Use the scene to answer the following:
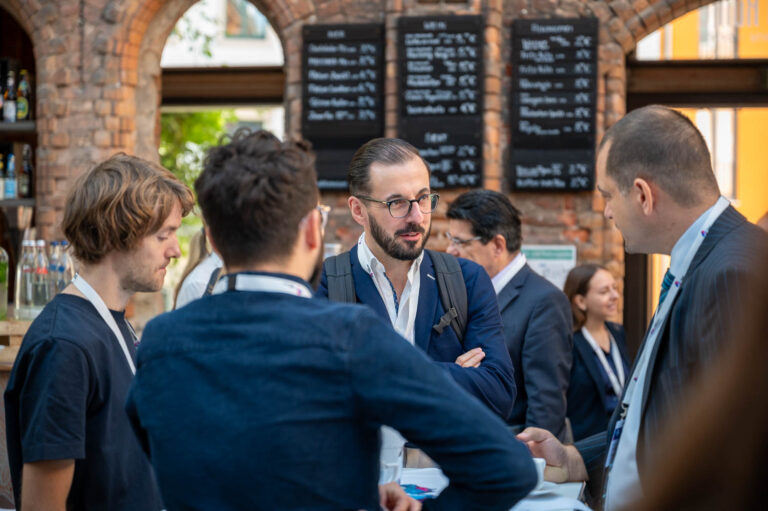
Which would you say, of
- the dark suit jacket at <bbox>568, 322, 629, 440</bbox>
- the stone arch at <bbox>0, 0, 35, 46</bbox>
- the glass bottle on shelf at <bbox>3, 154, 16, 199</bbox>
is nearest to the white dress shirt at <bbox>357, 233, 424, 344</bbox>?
the dark suit jacket at <bbox>568, 322, 629, 440</bbox>

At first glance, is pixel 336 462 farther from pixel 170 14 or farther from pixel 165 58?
pixel 165 58

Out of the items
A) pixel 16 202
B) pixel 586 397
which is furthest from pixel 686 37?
pixel 16 202

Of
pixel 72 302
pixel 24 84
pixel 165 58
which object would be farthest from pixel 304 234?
pixel 165 58

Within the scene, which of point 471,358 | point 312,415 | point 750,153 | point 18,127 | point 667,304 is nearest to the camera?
point 312,415

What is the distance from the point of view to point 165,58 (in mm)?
19203

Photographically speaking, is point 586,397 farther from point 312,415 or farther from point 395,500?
point 312,415

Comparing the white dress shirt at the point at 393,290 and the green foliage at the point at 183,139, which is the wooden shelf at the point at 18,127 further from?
the white dress shirt at the point at 393,290

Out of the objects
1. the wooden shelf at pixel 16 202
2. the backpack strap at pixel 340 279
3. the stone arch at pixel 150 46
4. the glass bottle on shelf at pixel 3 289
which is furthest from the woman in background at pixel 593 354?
the wooden shelf at pixel 16 202

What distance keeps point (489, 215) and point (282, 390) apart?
2.42m

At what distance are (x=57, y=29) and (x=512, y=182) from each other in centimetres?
320

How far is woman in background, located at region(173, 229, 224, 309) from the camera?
11.9ft

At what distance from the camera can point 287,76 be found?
5871mm

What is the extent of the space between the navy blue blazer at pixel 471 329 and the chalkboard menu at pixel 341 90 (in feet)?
10.0

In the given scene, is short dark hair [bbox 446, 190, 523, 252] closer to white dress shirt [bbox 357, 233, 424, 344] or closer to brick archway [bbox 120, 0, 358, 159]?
white dress shirt [bbox 357, 233, 424, 344]
